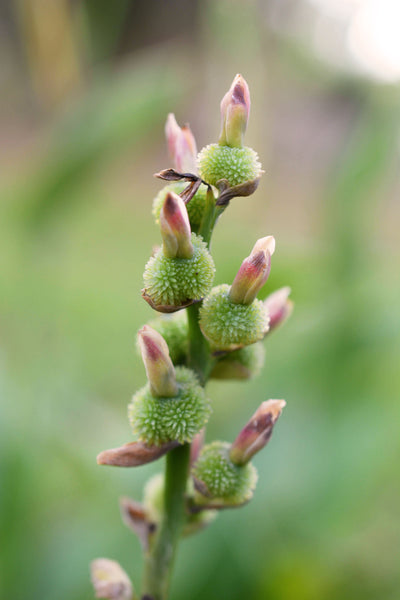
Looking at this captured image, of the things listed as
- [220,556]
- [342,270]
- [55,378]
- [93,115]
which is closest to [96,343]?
[55,378]

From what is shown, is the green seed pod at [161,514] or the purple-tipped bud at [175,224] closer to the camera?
the purple-tipped bud at [175,224]

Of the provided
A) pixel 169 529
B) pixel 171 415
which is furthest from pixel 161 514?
pixel 171 415

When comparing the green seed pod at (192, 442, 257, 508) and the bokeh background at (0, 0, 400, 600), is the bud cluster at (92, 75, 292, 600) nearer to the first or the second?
the green seed pod at (192, 442, 257, 508)

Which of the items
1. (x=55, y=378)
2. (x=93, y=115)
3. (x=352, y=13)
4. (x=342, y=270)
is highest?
(x=352, y=13)

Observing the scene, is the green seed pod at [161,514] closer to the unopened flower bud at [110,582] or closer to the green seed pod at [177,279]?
the unopened flower bud at [110,582]

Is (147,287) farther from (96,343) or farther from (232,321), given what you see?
(96,343)

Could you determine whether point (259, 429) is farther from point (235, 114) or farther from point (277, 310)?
point (235, 114)

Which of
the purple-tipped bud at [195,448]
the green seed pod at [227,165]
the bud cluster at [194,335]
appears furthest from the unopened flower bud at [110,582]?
the green seed pod at [227,165]
